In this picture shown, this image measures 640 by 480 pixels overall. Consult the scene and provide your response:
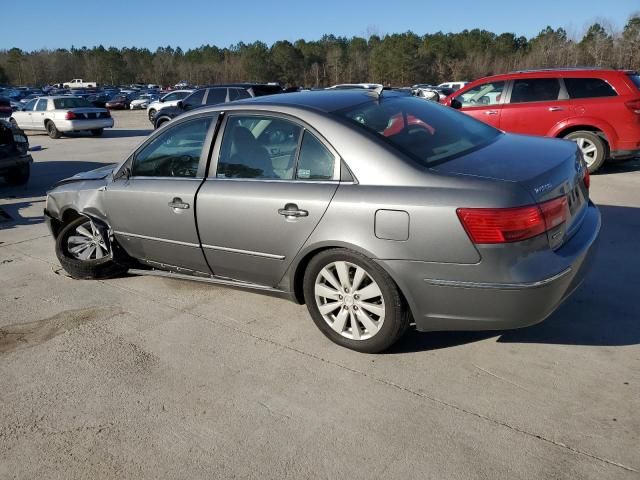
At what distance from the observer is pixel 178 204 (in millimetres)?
4020

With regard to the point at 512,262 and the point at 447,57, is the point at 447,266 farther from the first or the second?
the point at 447,57

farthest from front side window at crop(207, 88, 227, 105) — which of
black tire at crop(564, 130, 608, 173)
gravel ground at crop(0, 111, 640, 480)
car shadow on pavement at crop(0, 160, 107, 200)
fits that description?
gravel ground at crop(0, 111, 640, 480)

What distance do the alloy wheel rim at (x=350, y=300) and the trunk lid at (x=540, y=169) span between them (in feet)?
2.62

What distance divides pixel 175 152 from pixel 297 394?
2220mm

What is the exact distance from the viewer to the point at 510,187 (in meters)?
2.78

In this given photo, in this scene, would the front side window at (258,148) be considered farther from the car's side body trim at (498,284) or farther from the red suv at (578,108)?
the red suv at (578,108)

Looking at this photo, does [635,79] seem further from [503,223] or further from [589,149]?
[503,223]

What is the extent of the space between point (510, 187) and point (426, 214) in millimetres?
451

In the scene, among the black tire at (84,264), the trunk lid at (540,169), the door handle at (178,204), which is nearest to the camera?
the trunk lid at (540,169)

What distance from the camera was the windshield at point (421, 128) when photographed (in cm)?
329

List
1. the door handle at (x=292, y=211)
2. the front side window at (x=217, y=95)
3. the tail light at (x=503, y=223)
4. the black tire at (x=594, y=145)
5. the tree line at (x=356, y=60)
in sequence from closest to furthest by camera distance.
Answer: the tail light at (x=503, y=223), the door handle at (x=292, y=211), the black tire at (x=594, y=145), the front side window at (x=217, y=95), the tree line at (x=356, y=60)

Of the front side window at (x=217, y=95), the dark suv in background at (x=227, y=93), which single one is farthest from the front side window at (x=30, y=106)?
the front side window at (x=217, y=95)

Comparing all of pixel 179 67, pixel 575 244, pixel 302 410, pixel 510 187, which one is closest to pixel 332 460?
pixel 302 410

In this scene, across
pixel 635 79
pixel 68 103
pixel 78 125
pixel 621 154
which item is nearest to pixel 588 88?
pixel 635 79
